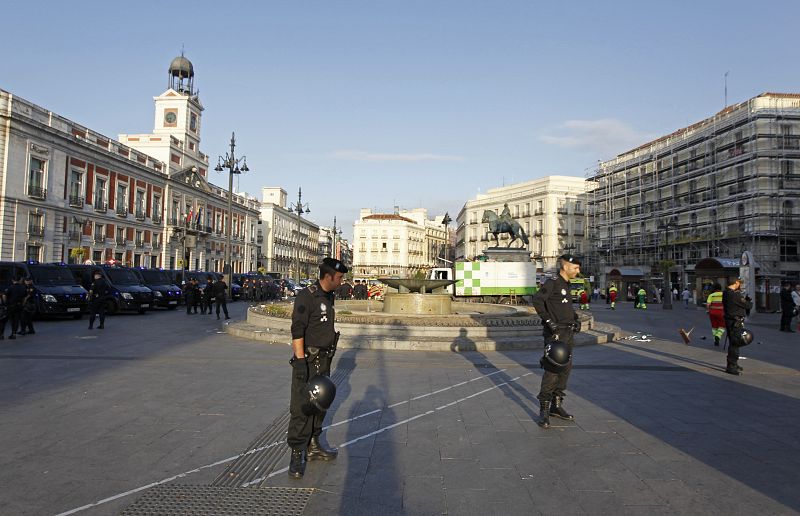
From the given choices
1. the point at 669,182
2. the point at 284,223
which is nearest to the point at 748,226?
the point at 669,182

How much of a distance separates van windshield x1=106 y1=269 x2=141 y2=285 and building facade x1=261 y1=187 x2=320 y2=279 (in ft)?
191

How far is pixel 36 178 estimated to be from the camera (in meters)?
37.6

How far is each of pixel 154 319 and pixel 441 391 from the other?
15599mm

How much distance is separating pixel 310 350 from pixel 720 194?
48.1m

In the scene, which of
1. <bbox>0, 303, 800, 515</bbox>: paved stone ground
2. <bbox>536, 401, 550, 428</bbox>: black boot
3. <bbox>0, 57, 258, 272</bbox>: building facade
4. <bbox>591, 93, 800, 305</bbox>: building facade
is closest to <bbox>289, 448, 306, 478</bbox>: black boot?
<bbox>0, 303, 800, 515</bbox>: paved stone ground

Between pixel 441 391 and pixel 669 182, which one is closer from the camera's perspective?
pixel 441 391

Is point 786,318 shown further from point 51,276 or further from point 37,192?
point 37,192

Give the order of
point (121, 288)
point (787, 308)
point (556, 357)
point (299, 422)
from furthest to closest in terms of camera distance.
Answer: point (121, 288) < point (787, 308) < point (556, 357) < point (299, 422)

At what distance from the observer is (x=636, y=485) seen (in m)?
4.07

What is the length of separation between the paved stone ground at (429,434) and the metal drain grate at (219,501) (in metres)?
0.12

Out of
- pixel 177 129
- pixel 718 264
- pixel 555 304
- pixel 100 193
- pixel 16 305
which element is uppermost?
pixel 177 129

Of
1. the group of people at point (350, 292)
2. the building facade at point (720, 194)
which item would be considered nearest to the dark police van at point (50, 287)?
the group of people at point (350, 292)

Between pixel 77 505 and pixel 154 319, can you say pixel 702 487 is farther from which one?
pixel 154 319

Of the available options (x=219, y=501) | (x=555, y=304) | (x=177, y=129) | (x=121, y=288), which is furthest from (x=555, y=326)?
(x=177, y=129)
